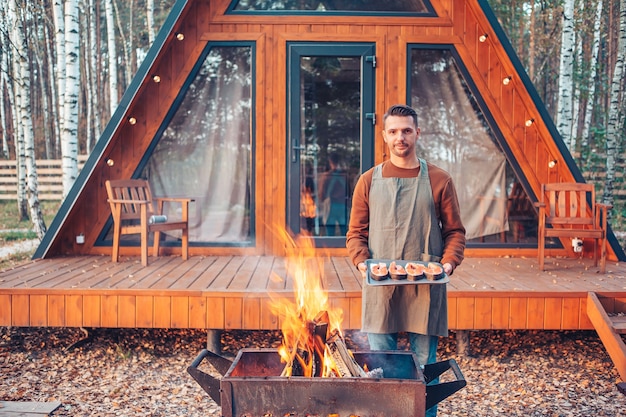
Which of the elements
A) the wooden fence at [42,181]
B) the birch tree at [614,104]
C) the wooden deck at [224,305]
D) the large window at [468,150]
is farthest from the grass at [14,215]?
the birch tree at [614,104]

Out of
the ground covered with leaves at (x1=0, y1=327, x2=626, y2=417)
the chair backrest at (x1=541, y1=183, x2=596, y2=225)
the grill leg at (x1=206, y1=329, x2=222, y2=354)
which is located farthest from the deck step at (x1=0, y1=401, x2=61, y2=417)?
the chair backrest at (x1=541, y1=183, x2=596, y2=225)

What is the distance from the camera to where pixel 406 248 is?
8.62 feet

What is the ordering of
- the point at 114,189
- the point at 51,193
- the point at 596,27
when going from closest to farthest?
the point at 114,189
the point at 596,27
the point at 51,193

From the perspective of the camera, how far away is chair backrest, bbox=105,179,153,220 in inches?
212

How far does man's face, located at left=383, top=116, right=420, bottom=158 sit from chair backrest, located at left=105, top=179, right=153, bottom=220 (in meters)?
3.40

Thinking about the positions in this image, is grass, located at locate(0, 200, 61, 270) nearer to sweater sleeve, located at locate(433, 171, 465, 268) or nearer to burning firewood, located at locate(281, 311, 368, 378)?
burning firewood, located at locate(281, 311, 368, 378)

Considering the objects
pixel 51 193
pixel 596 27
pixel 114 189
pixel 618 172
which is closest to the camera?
pixel 114 189

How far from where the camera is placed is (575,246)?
5.94 metres

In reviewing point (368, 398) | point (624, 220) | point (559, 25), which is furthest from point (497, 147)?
point (559, 25)

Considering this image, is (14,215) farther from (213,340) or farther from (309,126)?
(213,340)

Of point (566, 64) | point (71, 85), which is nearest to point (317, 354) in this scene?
point (71, 85)

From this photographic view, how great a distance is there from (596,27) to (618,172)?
3.49 meters

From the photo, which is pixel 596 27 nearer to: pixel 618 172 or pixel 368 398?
pixel 618 172

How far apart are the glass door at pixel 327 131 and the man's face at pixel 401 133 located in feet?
11.6
